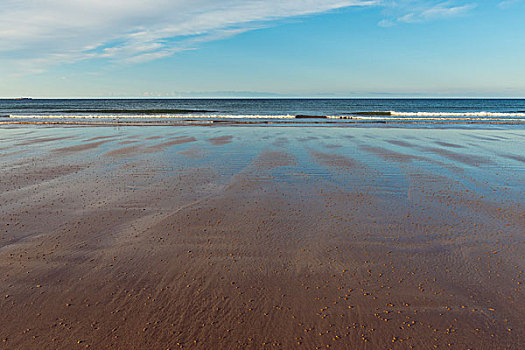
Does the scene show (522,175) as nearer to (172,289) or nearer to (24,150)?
(172,289)

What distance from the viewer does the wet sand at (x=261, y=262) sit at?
3.22 metres

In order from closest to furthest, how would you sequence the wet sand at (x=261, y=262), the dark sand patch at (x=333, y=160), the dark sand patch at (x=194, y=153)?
1. the wet sand at (x=261, y=262)
2. the dark sand patch at (x=333, y=160)
3. the dark sand patch at (x=194, y=153)

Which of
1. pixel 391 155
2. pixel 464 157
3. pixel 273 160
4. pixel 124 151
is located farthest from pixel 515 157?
pixel 124 151

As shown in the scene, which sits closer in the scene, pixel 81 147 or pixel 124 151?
pixel 124 151

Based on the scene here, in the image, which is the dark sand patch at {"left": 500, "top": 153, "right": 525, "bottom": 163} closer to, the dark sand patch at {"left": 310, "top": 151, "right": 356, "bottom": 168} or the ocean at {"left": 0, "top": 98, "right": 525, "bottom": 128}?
the dark sand patch at {"left": 310, "top": 151, "right": 356, "bottom": 168}

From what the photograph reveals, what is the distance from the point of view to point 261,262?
4.54 metres

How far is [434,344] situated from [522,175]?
944cm

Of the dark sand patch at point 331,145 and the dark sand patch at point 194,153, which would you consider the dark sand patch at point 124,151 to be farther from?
the dark sand patch at point 331,145

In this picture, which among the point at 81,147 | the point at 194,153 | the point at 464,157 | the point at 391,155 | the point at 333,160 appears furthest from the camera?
the point at 81,147

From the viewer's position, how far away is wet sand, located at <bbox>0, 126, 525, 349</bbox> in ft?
10.6

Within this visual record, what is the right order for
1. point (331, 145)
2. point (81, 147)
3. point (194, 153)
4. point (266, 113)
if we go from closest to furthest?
1. point (194, 153)
2. point (81, 147)
3. point (331, 145)
4. point (266, 113)

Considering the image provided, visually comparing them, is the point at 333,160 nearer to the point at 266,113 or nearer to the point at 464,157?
the point at 464,157

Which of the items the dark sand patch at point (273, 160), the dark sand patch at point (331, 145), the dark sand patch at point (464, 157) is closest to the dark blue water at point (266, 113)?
A: the dark sand patch at point (331, 145)

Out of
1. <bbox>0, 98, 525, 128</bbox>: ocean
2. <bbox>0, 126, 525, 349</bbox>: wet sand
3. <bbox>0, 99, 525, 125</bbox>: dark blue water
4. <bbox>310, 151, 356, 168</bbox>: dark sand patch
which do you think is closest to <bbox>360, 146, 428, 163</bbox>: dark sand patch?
<bbox>310, 151, 356, 168</bbox>: dark sand patch
